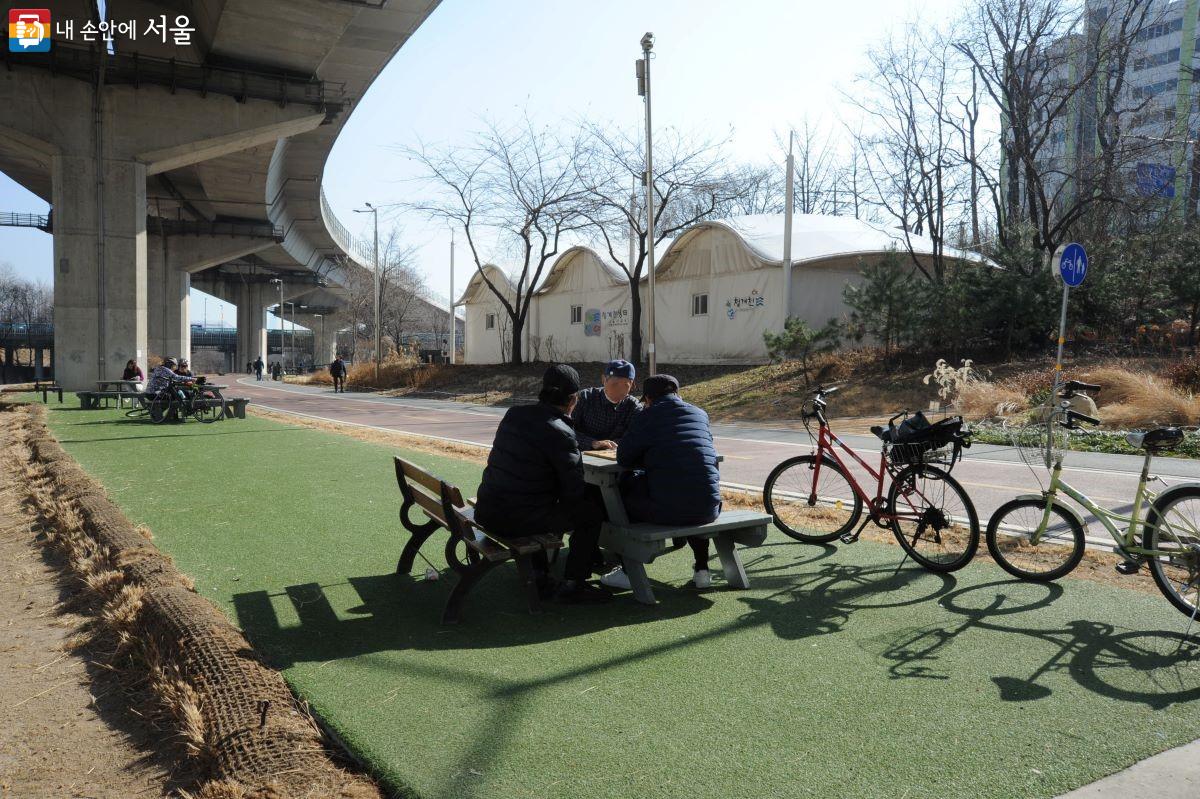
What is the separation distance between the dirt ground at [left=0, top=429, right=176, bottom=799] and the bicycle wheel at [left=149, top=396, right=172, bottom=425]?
13.3 m

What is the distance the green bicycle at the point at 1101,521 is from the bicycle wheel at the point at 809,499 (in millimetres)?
1310

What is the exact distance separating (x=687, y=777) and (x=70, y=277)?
1130 inches

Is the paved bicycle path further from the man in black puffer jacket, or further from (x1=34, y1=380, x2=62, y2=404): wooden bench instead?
(x1=34, y1=380, x2=62, y2=404): wooden bench

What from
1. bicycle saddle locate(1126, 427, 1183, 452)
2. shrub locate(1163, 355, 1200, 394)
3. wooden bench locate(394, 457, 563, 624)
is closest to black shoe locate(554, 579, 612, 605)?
wooden bench locate(394, 457, 563, 624)

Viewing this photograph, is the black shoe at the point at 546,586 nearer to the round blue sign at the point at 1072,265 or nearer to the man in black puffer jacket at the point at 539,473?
the man in black puffer jacket at the point at 539,473

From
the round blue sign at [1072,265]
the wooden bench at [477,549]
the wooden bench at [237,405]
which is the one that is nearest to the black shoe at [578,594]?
the wooden bench at [477,549]

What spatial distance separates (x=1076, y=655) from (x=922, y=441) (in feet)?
5.93

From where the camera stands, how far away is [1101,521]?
511 cm

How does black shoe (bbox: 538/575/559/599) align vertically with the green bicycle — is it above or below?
below

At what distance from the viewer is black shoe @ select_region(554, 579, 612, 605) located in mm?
4961

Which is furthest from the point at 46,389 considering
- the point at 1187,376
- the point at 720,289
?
the point at 1187,376

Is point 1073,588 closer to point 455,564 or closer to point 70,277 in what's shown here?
point 455,564

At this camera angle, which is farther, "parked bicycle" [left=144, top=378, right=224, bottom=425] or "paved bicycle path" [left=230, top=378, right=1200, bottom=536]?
"parked bicycle" [left=144, top=378, right=224, bottom=425]

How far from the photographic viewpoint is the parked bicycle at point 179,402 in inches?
690
